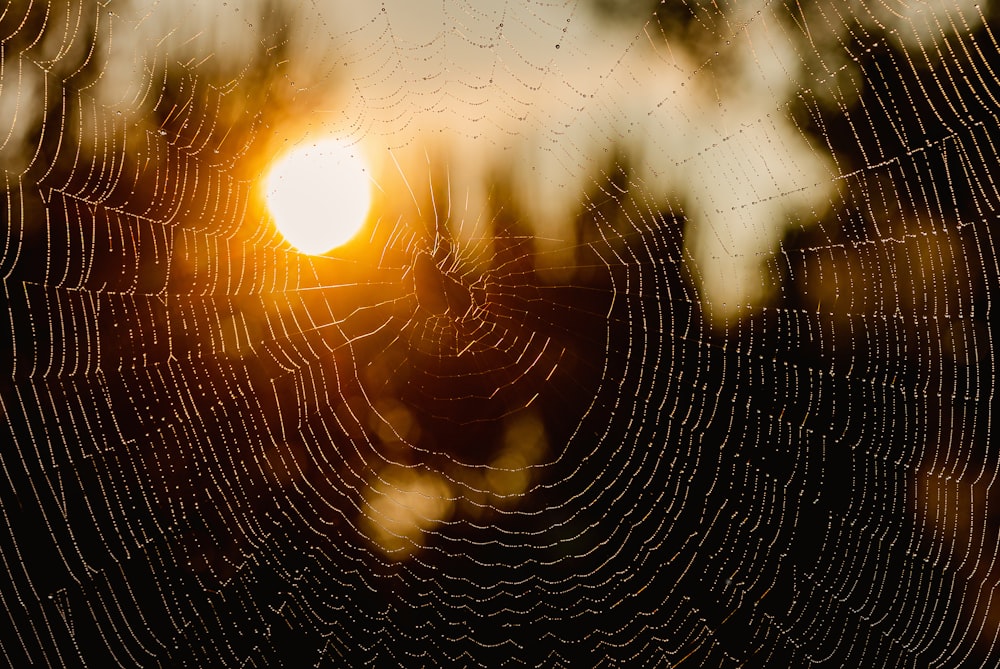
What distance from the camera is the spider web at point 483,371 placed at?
3311mm

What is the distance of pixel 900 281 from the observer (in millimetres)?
4098

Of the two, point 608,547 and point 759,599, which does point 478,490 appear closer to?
point 608,547

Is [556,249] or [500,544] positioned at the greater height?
[556,249]

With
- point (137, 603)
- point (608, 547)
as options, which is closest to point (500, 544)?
point (608, 547)

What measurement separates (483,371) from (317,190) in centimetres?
140

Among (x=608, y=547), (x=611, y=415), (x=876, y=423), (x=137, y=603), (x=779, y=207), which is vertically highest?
(x=779, y=207)

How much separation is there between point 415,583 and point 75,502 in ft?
5.30

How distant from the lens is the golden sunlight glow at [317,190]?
11.4 ft

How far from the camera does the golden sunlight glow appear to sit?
3.48 metres

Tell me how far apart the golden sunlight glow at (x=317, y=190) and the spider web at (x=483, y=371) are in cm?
7

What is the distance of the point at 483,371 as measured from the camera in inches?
174

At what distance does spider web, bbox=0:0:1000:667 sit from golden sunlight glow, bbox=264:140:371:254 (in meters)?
0.07

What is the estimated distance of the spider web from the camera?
331cm

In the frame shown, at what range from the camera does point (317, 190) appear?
3531 mm
